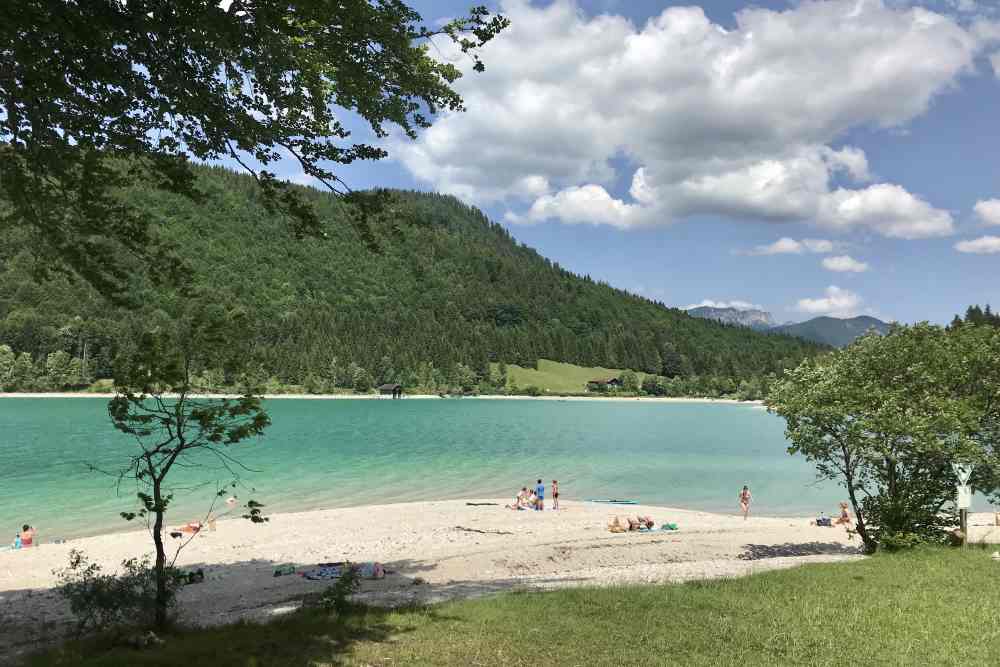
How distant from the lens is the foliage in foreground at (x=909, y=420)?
18516 millimetres

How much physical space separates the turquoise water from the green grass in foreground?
82.3ft

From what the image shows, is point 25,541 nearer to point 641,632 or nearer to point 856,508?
point 641,632

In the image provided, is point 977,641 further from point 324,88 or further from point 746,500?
point 746,500

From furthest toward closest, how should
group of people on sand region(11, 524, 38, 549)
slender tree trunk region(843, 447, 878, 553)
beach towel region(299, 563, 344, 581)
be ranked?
group of people on sand region(11, 524, 38, 549)
slender tree trunk region(843, 447, 878, 553)
beach towel region(299, 563, 344, 581)

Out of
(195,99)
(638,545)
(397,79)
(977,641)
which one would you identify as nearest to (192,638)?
(195,99)

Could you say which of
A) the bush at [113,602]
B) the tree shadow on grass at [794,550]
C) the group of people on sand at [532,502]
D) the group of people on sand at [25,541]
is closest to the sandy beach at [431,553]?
the tree shadow on grass at [794,550]

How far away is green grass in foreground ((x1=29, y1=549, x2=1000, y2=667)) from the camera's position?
29.3 feet

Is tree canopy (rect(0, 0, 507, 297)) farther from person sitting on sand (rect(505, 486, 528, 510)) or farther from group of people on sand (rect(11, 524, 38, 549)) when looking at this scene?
person sitting on sand (rect(505, 486, 528, 510))

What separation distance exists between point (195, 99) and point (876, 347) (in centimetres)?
2137

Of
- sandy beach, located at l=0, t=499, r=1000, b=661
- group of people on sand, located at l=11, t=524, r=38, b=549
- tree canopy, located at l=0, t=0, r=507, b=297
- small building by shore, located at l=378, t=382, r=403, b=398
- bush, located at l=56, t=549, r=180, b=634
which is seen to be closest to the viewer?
tree canopy, located at l=0, t=0, r=507, b=297

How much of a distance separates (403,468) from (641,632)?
44018mm

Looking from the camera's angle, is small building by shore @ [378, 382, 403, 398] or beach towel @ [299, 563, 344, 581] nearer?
beach towel @ [299, 563, 344, 581]

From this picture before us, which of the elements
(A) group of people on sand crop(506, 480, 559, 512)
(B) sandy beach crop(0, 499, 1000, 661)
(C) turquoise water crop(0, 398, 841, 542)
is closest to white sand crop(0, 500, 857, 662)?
(B) sandy beach crop(0, 499, 1000, 661)

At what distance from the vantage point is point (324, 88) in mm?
8406
